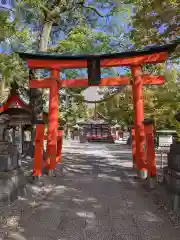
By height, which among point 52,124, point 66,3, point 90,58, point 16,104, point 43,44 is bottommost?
point 52,124

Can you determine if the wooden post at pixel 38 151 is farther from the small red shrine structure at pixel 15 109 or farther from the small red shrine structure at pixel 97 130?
the small red shrine structure at pixel 97 130

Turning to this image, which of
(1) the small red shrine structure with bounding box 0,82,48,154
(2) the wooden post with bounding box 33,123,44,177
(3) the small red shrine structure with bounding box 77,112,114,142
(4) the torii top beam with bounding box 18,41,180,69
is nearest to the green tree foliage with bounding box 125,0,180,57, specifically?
(4) the torii top beam with bounding box 18,41,180,69

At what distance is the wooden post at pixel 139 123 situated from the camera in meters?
9.09

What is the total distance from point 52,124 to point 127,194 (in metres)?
3.97

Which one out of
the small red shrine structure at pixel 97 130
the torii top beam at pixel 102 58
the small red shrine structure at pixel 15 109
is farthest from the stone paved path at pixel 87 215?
the small red shrine structure at pixel 97 130

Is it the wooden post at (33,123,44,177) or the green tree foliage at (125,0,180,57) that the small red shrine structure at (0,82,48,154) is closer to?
the wooden post at (33,123,44,177)

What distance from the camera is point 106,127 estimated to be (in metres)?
45.1

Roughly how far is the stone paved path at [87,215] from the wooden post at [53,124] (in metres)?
1.26

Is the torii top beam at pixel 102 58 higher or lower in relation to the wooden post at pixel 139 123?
higher

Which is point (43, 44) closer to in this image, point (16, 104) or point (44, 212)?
point (16, 104)

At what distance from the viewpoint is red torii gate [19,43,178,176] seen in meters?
9.13

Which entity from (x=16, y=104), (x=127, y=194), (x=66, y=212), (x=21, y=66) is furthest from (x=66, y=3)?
(x=66, y=212)

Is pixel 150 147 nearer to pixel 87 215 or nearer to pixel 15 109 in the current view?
pixel 87 215

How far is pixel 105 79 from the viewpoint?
9.98m
